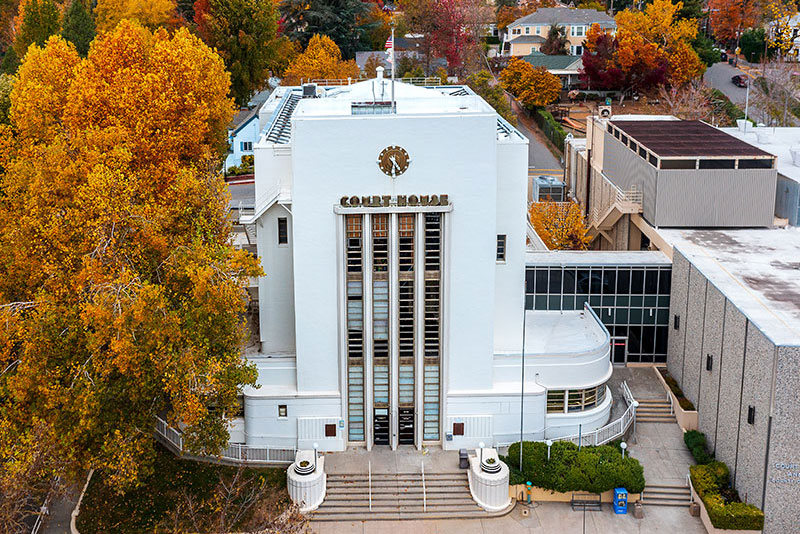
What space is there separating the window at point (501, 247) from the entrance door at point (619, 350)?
1081 cm

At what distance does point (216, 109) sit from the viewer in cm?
6494

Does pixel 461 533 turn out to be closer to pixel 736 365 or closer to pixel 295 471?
pixel 295 471

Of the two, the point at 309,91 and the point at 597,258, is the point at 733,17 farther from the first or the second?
the point at 597,258

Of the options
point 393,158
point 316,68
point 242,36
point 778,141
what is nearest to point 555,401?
point 393,158

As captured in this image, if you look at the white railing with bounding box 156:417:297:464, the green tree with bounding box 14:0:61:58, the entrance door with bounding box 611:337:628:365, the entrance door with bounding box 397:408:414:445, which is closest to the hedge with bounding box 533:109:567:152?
the entrance door with bounding box 611:337:628:365

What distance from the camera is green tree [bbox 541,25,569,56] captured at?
417 ft

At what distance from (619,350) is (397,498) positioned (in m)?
17.7

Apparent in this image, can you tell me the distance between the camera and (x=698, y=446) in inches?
1731

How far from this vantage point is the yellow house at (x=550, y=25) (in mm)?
129500

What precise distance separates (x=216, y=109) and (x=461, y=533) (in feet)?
120

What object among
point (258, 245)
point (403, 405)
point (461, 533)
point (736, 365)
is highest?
point (258, 245)

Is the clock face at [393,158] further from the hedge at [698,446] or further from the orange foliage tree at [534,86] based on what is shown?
the orange foliage tree at [534,86]

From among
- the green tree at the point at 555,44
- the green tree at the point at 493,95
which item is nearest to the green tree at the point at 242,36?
the green tree at the point at 493,95

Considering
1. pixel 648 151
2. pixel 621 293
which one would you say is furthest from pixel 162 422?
pixel 648 151
